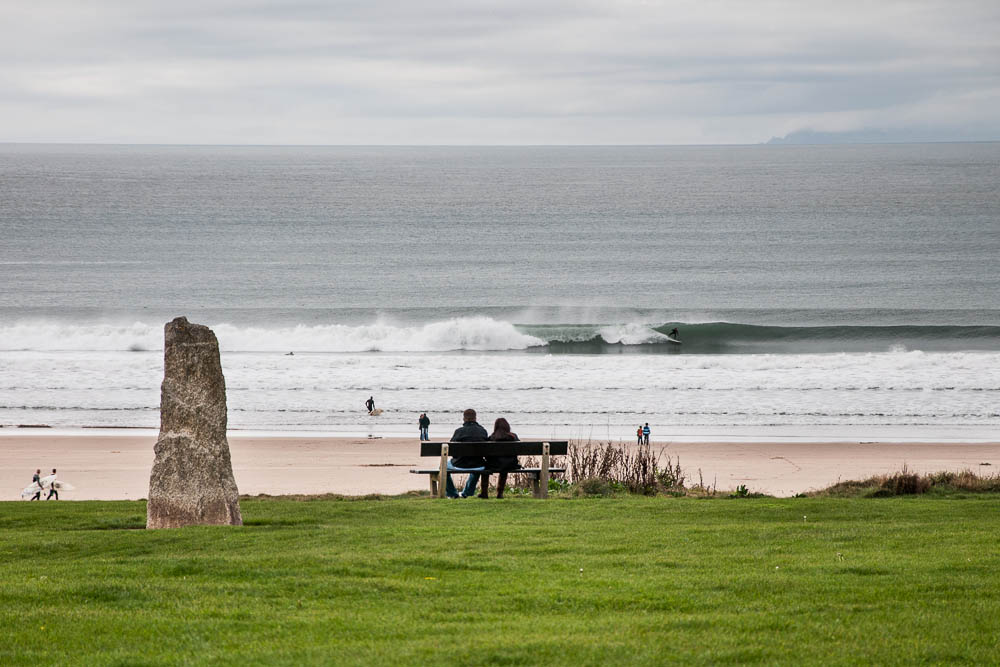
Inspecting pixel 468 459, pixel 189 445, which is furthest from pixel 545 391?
pixel 189 445

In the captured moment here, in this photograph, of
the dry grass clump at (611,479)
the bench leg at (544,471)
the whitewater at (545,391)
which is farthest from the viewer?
the whitewater at (545,391)

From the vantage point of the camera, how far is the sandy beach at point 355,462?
18750mm

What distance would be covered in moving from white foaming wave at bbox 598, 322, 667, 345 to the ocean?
14 cm

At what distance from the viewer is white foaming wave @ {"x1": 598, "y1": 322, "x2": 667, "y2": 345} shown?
4616 cm

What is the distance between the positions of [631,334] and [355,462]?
26762mm

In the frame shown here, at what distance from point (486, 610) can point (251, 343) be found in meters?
39.9

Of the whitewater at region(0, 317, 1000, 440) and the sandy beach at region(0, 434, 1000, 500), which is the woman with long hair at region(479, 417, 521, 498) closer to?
the sandy beach at region(0, 434, 1000, 500)

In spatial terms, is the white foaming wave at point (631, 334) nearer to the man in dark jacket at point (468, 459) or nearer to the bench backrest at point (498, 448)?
the man in dark jacket at point (468, 459)

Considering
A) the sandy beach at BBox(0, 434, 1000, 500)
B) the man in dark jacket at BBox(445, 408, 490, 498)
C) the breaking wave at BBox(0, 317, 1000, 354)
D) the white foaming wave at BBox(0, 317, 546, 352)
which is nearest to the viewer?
the man in dark jacket at BBox(445, 408, 490, 498)

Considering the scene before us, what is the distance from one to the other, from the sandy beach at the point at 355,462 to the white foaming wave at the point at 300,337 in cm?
1911

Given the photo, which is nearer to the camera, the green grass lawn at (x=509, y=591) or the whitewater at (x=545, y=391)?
the green grass lawn at (x=509, y=591)

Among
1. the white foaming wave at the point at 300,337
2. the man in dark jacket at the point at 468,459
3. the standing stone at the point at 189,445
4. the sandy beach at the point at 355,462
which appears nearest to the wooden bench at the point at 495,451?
the man in dark jacket at the point at 468,459

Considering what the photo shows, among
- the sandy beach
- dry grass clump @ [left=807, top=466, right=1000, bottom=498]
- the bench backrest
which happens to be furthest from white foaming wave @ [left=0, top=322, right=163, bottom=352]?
dry grass clump @ [left=807, top=466, right=1000, bottom=498]

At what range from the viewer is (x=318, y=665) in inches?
207
